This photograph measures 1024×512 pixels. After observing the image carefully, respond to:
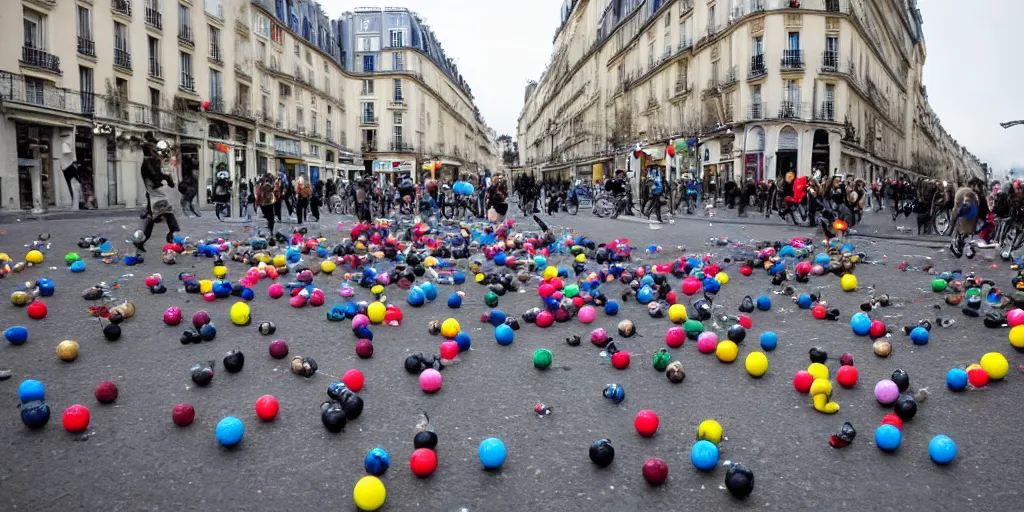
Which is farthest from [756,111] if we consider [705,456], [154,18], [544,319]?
[705,456]

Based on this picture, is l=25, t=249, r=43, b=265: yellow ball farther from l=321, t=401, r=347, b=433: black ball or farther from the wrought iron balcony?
the wrought iron balcony

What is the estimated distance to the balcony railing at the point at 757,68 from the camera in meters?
33.1

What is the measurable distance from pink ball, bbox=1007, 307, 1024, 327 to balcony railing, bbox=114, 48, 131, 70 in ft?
111

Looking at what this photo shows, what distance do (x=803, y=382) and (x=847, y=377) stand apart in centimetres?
34

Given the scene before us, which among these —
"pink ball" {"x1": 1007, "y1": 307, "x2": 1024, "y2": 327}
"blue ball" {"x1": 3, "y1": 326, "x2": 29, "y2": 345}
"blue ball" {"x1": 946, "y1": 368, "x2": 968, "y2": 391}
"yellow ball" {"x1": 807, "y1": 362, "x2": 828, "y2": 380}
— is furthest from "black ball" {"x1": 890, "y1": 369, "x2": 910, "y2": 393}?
"blue ball" {"x1": 3, "y1": 326, "x2": 29, "y2": 345}

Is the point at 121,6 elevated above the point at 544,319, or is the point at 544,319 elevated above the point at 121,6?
the point at 121,6

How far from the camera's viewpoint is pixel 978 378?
430 centimetres

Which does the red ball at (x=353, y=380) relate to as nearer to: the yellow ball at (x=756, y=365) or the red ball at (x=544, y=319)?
the red ball at (x=544, y=319)

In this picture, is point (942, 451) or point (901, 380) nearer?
point (942, 451)

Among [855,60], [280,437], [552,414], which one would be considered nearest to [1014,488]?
[552,414]

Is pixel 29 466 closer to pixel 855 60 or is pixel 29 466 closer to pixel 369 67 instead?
pixel 855 60

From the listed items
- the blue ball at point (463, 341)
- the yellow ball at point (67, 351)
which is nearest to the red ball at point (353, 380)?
the blue ball at point (463, 341)

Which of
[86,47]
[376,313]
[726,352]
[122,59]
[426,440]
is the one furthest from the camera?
[122,59]

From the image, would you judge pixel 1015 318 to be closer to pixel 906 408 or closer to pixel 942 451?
pixel 906 408
